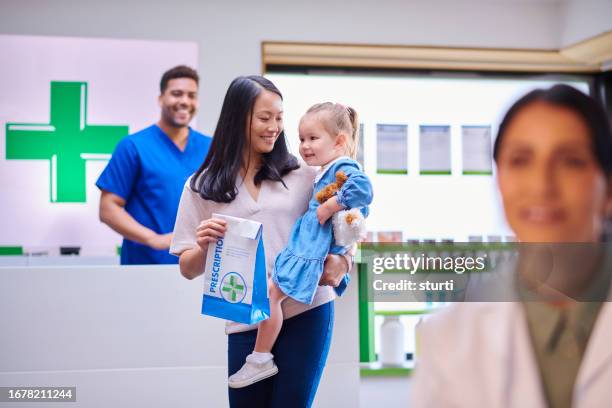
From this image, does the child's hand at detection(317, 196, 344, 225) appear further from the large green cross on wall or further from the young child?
the large green cross on wall

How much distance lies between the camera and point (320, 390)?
2.08 m

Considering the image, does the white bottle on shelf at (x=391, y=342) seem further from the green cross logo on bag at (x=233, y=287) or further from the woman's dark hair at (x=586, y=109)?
the woman's dark hair at (x=586, y=109)

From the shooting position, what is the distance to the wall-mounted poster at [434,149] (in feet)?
10.8

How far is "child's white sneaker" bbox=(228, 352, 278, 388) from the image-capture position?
1177 millimetres

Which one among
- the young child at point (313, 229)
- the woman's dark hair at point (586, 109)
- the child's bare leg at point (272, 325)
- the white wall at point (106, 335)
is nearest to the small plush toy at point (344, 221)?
the young child at point (313, 229)

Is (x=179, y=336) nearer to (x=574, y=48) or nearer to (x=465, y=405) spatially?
(x=465, y=405)

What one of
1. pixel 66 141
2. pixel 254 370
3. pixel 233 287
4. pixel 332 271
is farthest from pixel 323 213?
pixel 66 141

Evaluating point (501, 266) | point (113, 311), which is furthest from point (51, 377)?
point (501, 266)

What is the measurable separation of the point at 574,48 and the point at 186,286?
7.83 feet

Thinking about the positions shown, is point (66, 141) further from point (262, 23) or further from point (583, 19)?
point (583, 19)

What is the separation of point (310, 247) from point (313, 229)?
0.04 metres

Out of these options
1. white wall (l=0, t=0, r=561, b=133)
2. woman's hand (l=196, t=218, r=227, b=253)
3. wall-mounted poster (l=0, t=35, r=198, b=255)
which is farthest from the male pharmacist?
woman's hand (l=196, t=218, r=227, b=253)

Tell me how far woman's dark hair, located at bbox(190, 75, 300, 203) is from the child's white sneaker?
1.04 feet

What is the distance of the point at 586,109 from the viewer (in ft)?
1.46
